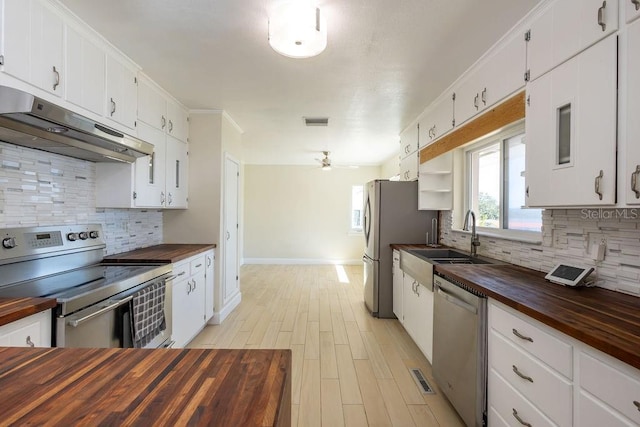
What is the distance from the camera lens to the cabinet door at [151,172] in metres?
2.59

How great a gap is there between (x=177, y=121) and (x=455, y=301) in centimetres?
316

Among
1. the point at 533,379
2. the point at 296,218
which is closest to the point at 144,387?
the point at 533,379

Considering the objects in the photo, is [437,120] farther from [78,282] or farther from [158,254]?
[78,282]

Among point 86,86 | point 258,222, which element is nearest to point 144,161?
point 86,86

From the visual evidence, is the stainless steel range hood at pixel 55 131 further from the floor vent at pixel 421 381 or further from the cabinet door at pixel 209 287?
the floor vent at pixel 421 381

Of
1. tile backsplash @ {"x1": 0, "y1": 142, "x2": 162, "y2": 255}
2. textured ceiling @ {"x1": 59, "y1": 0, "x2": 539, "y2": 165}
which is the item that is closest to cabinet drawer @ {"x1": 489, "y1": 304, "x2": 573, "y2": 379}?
textured ceiling @ {"x1": 59, "y1": 0, "x2": 539, "y2": 165}

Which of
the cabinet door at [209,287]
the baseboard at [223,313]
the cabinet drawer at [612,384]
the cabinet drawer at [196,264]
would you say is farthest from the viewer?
the baseboard at [223,313]

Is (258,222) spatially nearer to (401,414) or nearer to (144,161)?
(144,161)

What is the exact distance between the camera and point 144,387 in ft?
2.35

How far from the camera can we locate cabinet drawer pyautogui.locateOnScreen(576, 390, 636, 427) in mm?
941

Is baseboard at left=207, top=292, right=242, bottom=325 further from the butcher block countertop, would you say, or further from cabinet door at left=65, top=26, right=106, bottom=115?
the butcher block countertop

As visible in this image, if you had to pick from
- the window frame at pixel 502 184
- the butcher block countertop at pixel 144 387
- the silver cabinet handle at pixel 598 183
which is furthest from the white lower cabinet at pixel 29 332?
the window frame at pixel 502 184

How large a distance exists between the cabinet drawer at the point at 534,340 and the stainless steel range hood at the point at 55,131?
2.37m

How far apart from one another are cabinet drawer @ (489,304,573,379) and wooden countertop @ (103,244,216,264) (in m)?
2.31
